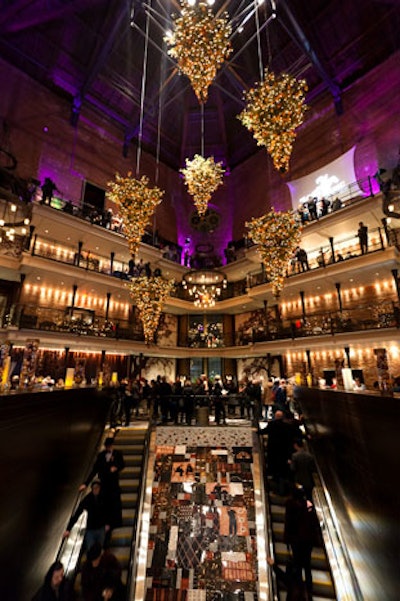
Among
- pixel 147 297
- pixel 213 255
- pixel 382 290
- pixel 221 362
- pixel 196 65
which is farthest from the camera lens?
pixel 213 255

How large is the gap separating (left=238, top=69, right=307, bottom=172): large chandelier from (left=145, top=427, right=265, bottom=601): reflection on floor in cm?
674

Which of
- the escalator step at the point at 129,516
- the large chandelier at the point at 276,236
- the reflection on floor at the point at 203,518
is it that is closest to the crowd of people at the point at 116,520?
the escalator step at the point at 129,516

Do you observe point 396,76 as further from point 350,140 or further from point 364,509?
point 364,509

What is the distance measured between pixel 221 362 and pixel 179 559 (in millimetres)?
13159

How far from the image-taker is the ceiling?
43.2 ft

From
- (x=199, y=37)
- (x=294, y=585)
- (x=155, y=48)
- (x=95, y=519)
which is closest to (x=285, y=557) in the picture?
(x=294, y=585)

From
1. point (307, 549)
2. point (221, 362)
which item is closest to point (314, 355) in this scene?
point (221, 362)

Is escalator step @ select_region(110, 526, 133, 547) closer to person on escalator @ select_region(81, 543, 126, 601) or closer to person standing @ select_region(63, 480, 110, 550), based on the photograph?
person standing @ select_region(63, 480, 110, 550)

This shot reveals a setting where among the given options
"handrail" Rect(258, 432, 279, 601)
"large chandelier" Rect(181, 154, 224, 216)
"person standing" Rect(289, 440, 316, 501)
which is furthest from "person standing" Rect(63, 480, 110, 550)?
"large chandelier" Rect(181, 154, 224, 216)

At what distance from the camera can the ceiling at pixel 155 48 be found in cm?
1316

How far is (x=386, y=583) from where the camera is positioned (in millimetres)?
2686

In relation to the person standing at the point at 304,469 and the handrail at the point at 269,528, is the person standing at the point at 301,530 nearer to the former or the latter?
the handrail at the point at 269,528

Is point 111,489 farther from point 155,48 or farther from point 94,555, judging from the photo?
point 155,48

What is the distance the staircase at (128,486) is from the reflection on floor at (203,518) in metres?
0.54
